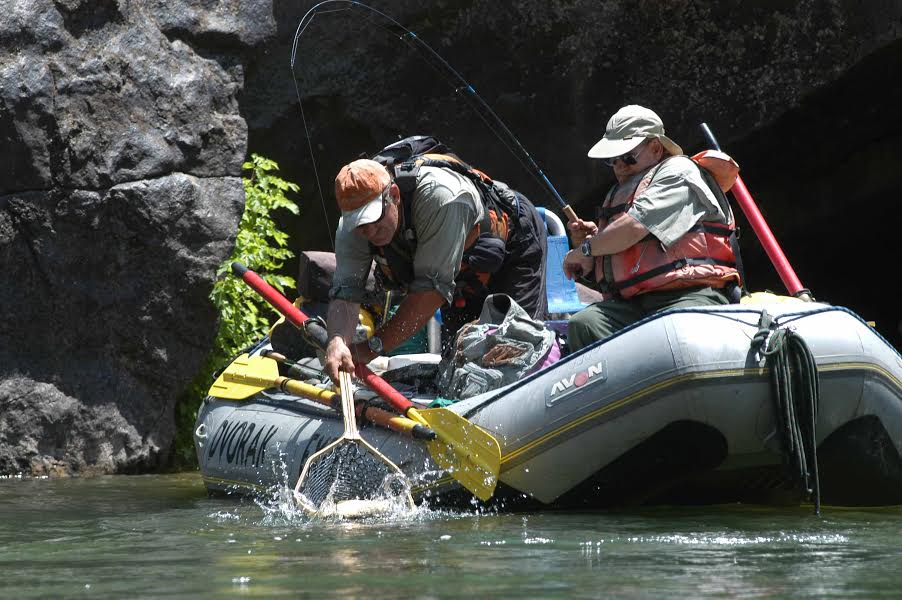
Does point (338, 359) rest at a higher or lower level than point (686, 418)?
higher

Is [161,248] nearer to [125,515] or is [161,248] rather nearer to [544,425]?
[125,515]

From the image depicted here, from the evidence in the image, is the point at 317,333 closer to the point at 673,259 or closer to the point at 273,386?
the point at 273,386

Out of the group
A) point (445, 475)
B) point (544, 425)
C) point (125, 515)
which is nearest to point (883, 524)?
point (544, 425)

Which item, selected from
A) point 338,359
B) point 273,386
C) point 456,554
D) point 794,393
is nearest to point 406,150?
point 338,359

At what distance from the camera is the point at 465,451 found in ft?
15.9

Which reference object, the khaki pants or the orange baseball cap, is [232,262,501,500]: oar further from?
the orange baseball cap

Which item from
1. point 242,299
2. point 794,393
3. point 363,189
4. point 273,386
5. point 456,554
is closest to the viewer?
point 456,554

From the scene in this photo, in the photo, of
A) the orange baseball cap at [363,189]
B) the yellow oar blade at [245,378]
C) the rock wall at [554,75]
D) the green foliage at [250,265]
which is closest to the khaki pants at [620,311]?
the orange baseball cap at [363,189]

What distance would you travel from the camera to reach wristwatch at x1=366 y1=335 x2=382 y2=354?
5.31 metres

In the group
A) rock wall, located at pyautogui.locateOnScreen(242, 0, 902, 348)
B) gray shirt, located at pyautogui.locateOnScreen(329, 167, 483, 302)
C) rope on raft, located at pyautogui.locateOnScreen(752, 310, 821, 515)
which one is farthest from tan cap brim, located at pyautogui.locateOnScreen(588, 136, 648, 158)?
rock wall, located at pyautogui.locateOnScreen(242, 0, 902, 348)

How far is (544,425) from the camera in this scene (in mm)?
4723

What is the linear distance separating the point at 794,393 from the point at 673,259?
707 mm

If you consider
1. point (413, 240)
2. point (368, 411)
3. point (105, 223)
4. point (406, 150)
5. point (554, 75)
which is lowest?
point (368, 411)

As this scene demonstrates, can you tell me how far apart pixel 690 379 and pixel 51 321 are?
3962 mm
